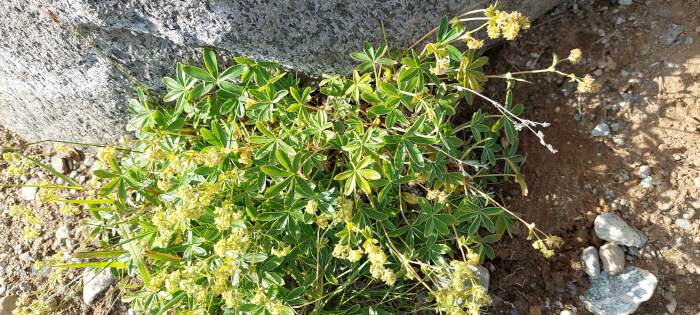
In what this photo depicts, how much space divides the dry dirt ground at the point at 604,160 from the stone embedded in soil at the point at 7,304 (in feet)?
0.21

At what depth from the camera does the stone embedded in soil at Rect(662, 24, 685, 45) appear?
2.75 metres

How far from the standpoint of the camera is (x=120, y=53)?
2.54 metres

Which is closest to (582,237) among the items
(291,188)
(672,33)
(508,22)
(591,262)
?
(591,262)

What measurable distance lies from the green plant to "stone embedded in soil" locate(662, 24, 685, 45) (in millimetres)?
1173

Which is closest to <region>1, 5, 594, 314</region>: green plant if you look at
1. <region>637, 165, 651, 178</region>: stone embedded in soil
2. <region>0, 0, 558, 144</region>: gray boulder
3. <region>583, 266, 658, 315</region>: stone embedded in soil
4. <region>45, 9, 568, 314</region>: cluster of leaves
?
<region>45, 9, 568, 314</region>: cluster of leaves

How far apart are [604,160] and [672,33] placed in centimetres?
90

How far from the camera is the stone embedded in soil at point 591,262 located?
8.88 feet

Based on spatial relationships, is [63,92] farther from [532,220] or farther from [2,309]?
[532,220]

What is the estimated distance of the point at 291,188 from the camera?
207cm

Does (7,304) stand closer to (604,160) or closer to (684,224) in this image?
(604,160)

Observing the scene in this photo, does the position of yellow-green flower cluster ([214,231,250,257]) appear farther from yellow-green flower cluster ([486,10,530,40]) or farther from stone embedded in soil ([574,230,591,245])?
stone embedded in soil ([574,230,591,245])

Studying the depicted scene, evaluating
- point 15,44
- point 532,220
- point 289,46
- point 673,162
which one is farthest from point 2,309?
point 673,162

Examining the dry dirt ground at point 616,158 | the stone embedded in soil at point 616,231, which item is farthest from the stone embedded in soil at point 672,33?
the stone embedded in soil at point 616,231

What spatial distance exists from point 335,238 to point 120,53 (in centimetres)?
165
